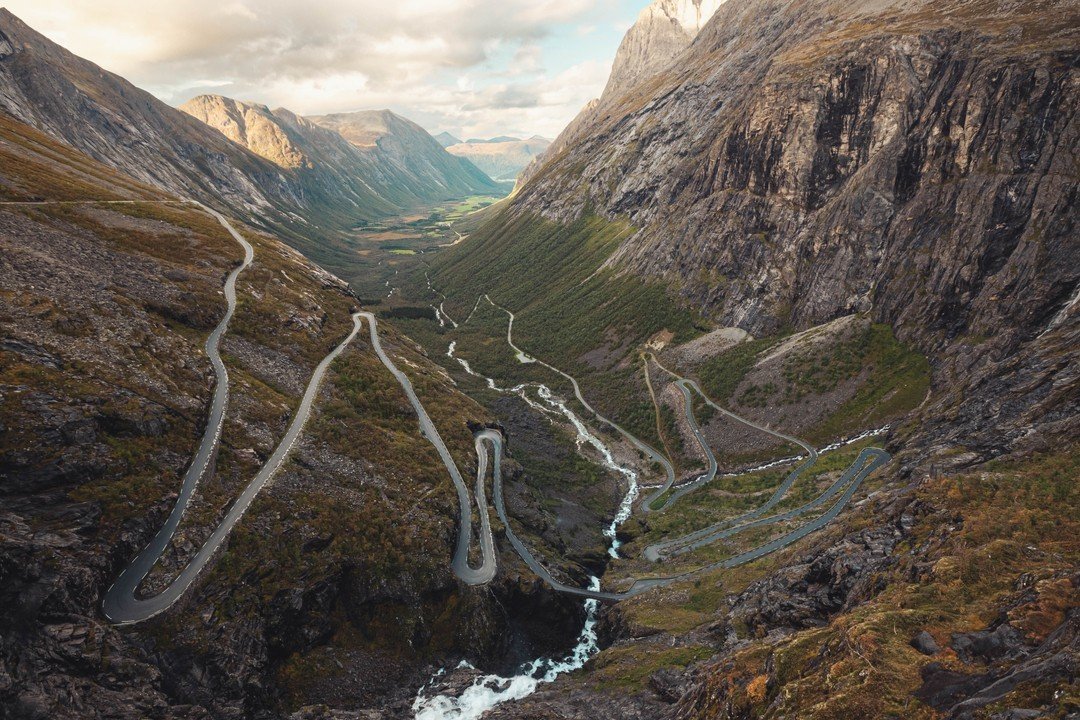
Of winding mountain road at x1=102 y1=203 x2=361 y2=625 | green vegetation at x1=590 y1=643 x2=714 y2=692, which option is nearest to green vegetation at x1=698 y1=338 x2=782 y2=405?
green vegetation at x1=590 y1=643 x2=714 y2=692

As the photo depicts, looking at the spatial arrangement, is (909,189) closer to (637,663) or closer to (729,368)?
(729,368)

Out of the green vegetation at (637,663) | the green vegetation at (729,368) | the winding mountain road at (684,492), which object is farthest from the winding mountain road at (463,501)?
the green vegetation at (729,368)

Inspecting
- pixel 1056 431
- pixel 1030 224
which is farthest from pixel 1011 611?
pixel 1030 224

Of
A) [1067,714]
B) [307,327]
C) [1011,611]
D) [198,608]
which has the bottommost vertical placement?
[198,608]

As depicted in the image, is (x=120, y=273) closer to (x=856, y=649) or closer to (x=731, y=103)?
(x=856, y=649)

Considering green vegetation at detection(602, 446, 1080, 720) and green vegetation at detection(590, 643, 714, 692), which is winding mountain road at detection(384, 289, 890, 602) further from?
green vegetation at detection(602, 446, 1080, 720)

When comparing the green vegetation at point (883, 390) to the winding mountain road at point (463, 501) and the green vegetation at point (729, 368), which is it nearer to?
the green vegetation at point (729, 368)
